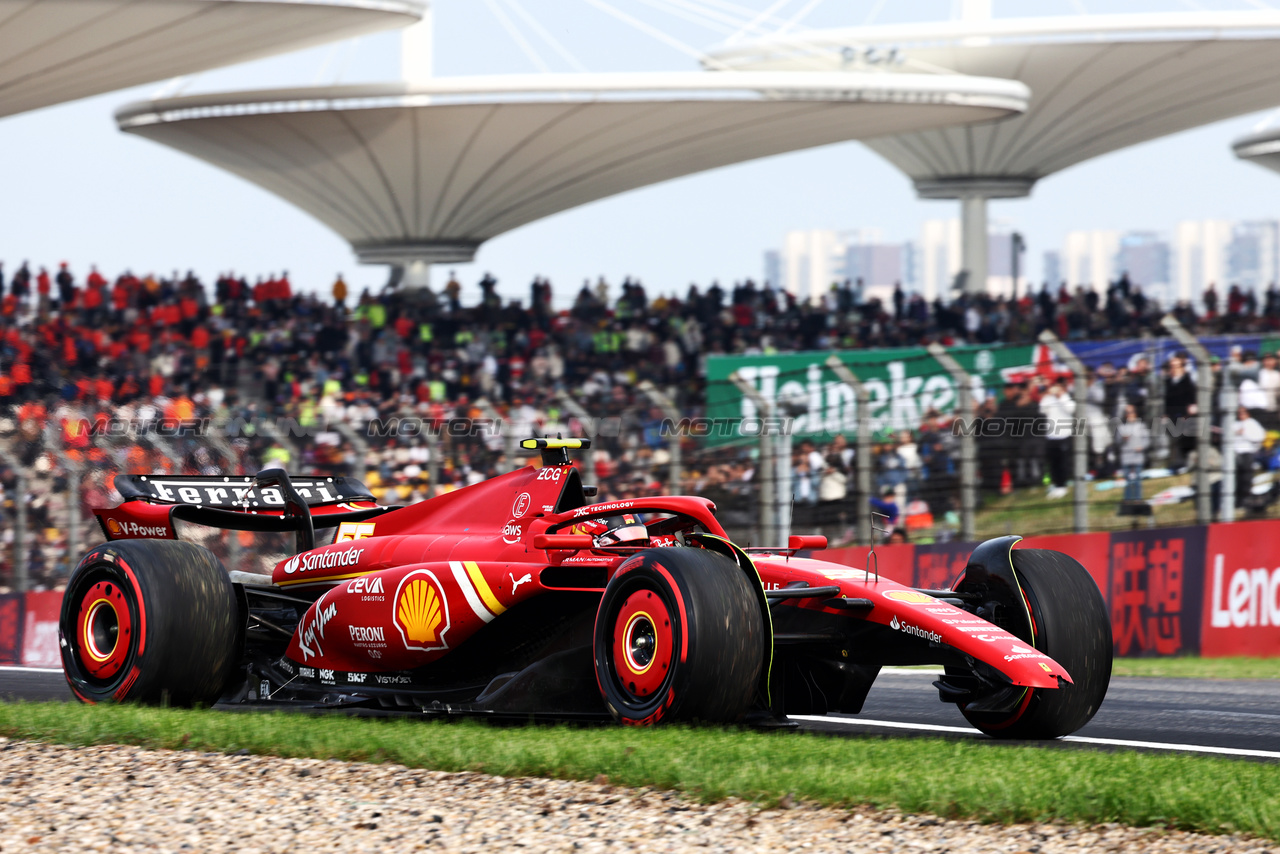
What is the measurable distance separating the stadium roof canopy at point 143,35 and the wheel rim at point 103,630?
1790 cm

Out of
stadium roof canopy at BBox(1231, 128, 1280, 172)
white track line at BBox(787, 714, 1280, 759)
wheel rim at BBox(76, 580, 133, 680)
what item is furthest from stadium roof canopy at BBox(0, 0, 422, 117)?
stadium roof canopy at BBox(1231, 128, 1280, 172)

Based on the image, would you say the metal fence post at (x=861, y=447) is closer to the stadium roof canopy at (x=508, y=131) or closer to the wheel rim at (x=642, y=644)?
the wheel rim at (x=642, y=644)

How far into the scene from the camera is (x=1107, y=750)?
6.41m

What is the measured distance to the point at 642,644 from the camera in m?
6.34

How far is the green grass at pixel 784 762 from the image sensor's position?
15.9 ft

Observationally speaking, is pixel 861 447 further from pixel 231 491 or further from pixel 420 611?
pixel 420 611

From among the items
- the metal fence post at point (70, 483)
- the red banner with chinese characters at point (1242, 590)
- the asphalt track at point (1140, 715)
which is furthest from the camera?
the metal fence post at point (70, 483)

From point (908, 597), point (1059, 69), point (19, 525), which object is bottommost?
point (19, 525)

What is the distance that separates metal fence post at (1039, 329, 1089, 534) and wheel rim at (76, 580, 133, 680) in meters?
8.13

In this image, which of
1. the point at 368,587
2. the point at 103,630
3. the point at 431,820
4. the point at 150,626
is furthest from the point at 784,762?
the point at 103,630

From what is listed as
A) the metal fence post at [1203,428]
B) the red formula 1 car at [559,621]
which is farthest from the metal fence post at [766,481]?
the red formula 1 car at [559,621]

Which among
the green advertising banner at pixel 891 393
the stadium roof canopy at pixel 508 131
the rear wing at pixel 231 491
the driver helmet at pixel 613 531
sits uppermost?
the stadium roof canopy at pixel 508 131

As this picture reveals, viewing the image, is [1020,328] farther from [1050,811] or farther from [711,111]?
[1050,811]

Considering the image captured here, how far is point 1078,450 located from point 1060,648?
7.11 m
